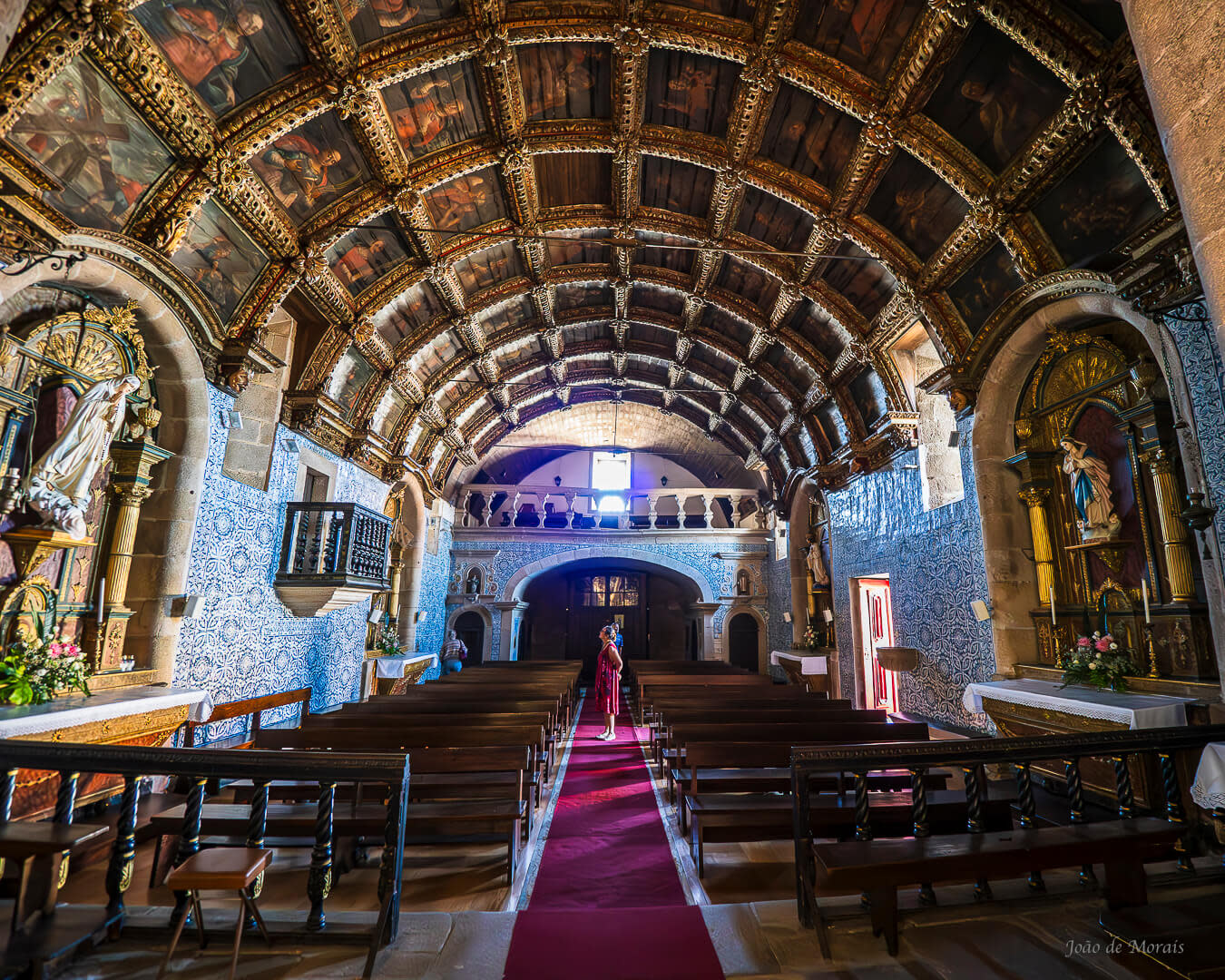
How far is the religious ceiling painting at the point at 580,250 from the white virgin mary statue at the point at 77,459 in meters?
7.25

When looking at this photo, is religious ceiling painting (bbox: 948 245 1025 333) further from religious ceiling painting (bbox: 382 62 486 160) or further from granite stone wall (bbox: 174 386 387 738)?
granite stone wall (bbox: 174 386 387 738)

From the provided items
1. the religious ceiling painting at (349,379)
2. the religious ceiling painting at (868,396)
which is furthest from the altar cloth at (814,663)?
the religious ceiling painting at (349,379)

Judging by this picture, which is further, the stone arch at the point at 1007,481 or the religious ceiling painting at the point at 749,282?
the religious ceiling painting at the point at 749,282

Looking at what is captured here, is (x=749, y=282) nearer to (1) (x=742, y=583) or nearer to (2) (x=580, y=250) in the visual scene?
(2) (x=580, y=250)

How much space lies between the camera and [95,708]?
4.93m

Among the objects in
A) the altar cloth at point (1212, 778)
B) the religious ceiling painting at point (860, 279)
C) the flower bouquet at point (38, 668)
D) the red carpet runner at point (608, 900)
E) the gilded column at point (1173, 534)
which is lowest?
the red carpet runner at point (608, 900)

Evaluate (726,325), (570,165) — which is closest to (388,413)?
(570,165)

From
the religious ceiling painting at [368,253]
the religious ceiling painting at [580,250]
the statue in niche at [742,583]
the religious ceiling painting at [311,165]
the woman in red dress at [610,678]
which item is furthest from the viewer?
the statue in niche at [742,583]

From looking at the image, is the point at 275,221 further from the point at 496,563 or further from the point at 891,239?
the point at 496,563

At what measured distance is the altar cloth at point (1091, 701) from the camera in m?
4.73

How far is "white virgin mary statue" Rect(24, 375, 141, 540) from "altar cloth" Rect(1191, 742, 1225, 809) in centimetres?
886

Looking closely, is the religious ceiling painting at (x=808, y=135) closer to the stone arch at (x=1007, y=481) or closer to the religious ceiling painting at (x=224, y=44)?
the stone arch at (x=1007, y=481)

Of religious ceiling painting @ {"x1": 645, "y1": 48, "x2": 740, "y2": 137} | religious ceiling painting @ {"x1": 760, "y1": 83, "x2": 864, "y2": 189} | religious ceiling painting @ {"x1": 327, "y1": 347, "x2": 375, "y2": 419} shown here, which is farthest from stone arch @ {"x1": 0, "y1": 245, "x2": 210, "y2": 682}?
religious ceiling painting @ {"x1": 760, "y1": 83, "x2": 864, "y2": 189}

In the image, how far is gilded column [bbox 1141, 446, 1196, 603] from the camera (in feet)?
17.6
